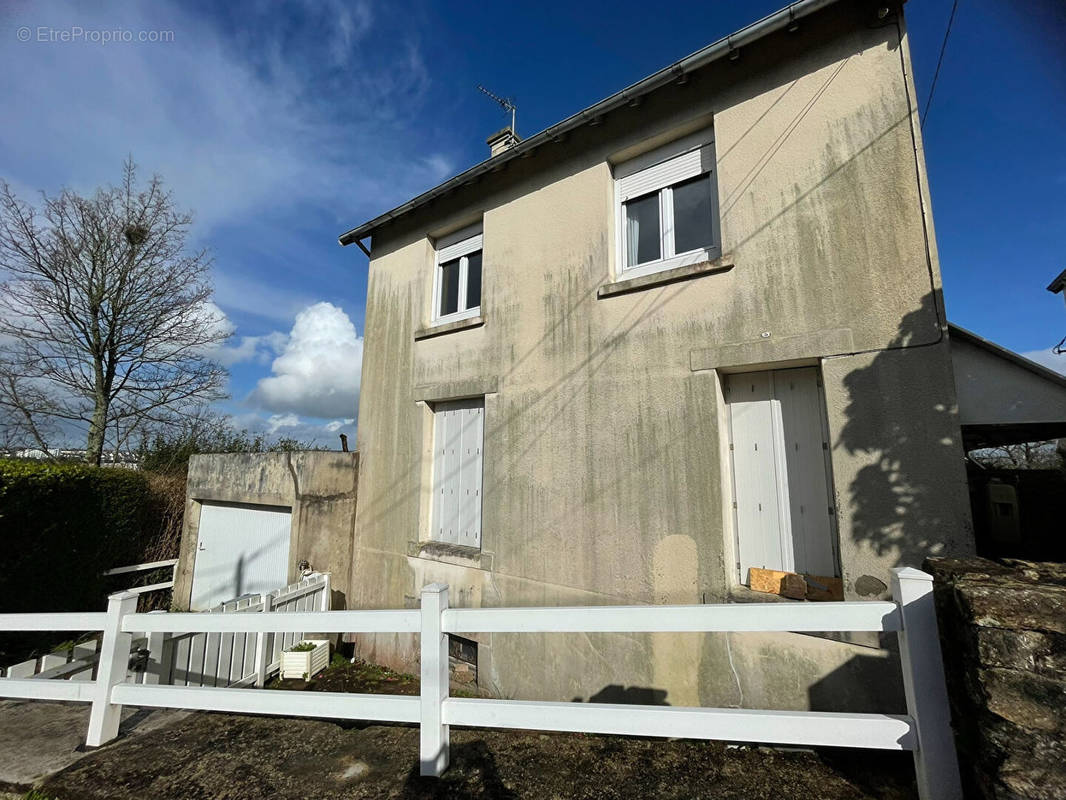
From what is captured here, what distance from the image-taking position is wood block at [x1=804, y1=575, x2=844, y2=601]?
353 centimetres

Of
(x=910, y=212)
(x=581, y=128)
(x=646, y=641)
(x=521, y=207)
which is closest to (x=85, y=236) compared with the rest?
(x=521, y=207)

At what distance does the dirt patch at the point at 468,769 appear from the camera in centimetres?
230

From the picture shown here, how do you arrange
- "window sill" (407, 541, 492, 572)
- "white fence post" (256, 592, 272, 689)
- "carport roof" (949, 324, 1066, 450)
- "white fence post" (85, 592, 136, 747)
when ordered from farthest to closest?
"white fence post" (256, 592, 272, 689)
"window sill" (407, 541, 492, 572)
"carport roof" (949, 324, 1066, 450)
"white fence post" (85, 592, 136, 747)

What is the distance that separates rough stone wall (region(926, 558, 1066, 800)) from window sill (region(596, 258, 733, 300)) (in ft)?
9.86

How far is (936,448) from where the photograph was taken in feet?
10.4

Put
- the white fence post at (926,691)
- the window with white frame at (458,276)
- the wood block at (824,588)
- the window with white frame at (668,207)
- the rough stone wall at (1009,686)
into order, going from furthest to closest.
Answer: the window with white frame at (458,276) < the window with white frame at (668,207) < the wood block at (824,588) < the white fence post at (926,691) < the rough stone wall at (1009,686)

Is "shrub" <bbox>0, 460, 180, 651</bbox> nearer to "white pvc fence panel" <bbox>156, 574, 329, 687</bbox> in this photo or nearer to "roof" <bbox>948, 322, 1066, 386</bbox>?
"white pvc fence panel" <bbox>156, 574, 329, 687</bbox>

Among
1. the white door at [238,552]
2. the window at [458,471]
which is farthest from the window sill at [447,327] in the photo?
the white door at [238,552]

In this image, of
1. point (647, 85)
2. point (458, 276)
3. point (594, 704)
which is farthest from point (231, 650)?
point (647, 85)

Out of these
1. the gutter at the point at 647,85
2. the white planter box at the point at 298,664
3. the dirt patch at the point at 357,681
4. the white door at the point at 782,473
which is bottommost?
the dirt patch at the point at 357,681

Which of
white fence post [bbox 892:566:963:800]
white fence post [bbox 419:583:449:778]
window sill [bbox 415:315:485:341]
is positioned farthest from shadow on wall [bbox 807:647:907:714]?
window sill [bbox 415:315:485:341]

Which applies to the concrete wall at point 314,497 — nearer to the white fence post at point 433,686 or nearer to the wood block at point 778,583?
the white fence post at point 433,686

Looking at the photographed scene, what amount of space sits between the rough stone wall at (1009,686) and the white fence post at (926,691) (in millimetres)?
45

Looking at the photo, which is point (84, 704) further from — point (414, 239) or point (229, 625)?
point (414, 239)
